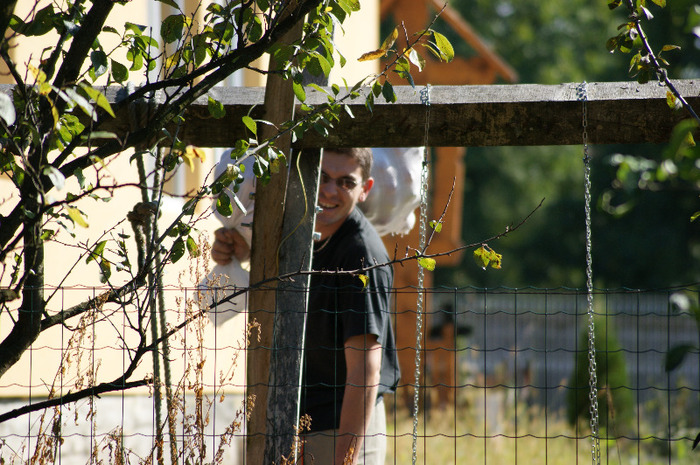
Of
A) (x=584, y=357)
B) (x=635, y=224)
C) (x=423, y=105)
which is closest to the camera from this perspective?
(x=423, y=105)

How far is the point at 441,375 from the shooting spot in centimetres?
1255

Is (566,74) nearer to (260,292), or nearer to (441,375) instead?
(441,375)

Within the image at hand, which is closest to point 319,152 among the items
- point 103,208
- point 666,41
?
point 103,208

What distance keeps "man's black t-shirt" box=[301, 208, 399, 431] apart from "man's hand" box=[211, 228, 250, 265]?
16.9 inches

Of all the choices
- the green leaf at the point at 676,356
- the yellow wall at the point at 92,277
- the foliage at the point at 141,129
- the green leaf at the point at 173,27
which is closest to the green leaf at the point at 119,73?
the foliage at the point at 141,129

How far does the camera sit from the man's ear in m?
3.54

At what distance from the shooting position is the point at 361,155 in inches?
136

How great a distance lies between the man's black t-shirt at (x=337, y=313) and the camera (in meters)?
3.10

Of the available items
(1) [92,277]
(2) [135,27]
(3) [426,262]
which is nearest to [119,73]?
(2) [135,27]

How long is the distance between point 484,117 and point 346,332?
90 centimetres

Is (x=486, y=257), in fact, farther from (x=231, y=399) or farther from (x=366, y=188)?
(x=231, y=399)

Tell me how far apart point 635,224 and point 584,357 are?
712 inches

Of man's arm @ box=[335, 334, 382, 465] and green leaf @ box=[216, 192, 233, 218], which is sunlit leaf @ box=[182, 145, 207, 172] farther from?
man's arm @ box=[335, 334, 382, 465]

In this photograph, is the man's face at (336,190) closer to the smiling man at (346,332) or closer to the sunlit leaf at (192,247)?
the smiling man at (346,332)
